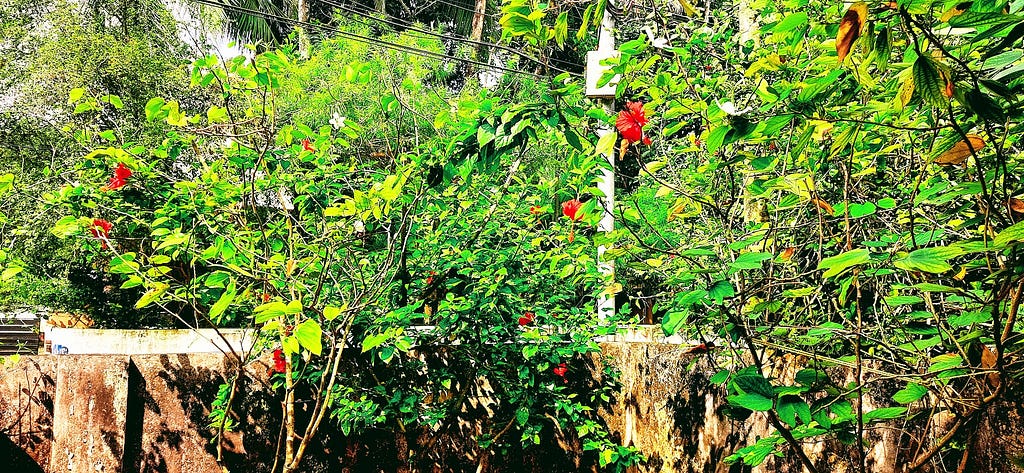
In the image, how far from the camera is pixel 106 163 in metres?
2.57

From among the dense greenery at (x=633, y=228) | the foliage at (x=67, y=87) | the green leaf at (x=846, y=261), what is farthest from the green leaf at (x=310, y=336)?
the foliage at (x=67, y=87)

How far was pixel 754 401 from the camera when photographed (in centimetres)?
99

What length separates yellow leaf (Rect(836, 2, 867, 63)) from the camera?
769 millimetres

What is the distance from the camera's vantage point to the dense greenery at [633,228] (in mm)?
1098

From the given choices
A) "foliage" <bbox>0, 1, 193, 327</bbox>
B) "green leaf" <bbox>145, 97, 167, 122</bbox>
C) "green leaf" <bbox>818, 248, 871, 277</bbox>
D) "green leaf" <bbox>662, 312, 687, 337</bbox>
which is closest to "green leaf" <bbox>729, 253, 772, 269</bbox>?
"green leaf" <bbox>662, 312, 687, 337</bbox>

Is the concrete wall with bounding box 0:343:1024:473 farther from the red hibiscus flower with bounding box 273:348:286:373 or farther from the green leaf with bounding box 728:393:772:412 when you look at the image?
the green leaf with bounding box 728:393:772:412

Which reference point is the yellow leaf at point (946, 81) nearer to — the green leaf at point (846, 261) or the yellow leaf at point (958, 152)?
the green leaf at point (846, 261)

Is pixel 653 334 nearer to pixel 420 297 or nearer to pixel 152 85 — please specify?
pixel 420 297

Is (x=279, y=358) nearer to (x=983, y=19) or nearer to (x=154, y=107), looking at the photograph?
(x=154, y=107)

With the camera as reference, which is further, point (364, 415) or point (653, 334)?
point (653, 334)

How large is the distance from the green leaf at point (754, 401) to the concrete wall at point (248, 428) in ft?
5.49


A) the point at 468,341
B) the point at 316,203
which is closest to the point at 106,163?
the point at 316,203

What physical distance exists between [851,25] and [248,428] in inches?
126

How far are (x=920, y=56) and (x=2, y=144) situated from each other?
10.0 meters
